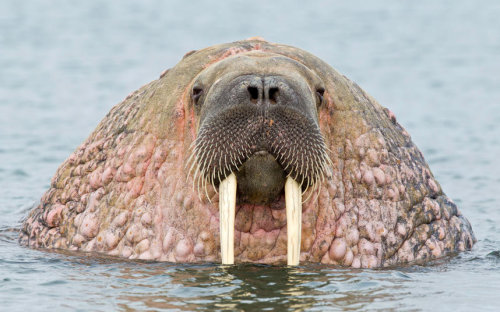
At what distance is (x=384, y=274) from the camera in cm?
838

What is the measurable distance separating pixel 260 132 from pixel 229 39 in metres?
26.8

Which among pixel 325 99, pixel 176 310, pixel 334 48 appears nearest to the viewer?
pixel 176 310

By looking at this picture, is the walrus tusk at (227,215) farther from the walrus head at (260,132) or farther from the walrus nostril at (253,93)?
the walrus nostril at (253,93)

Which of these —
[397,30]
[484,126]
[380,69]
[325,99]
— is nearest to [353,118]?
[325,99]

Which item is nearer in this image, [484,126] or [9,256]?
[9,256]

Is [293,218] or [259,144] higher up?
[259,144]

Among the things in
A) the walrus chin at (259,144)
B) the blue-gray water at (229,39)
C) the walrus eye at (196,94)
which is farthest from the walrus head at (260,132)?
the blue-gray water at (229,39)

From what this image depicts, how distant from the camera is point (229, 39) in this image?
3416cm

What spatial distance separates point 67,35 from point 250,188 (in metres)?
27.7

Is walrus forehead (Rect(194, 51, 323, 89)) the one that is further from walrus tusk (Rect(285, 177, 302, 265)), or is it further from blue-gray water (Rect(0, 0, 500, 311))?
blue-gray water (Rect(0, 0, 500, 311))

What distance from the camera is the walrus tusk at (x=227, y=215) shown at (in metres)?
7.89

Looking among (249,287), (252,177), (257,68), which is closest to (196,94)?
(257,68)

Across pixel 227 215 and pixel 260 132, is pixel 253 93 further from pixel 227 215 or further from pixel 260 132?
pixel 227 215

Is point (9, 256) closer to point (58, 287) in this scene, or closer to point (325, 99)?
point (58, 287)
